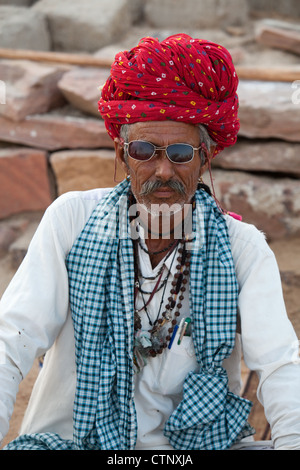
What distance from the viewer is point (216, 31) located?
551cm

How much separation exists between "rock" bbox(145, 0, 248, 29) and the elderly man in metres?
3.56

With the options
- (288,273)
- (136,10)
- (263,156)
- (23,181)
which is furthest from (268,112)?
(136,10)

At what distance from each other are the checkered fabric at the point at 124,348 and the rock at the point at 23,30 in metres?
3.46

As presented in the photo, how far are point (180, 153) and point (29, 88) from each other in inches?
108

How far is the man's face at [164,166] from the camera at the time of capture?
2127mm

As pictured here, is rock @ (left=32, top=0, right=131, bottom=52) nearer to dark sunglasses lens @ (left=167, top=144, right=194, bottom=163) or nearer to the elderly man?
the elderly man

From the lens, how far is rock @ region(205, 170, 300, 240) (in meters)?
4.46

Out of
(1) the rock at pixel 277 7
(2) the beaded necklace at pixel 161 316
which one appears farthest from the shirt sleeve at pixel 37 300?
(1) the rock at pixel 277 7

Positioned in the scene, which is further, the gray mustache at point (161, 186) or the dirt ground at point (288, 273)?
the dirt ground at point (288, 273)

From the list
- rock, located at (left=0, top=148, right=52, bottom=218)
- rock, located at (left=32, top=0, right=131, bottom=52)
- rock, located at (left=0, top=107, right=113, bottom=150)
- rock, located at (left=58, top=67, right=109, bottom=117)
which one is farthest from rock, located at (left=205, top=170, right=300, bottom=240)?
rock, located at (left=32, top=0, right=131, bottom=52)

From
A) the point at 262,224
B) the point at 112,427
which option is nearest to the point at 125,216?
the point at 112,427

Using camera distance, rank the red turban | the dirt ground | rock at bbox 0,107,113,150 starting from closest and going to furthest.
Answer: the red turban → the dirt ground → rock at bbox 0,107,113,150

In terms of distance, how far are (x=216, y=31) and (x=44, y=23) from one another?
157 centimetres

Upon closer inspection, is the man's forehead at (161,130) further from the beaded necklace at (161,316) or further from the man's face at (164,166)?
the beaded necklace at (161,316)
